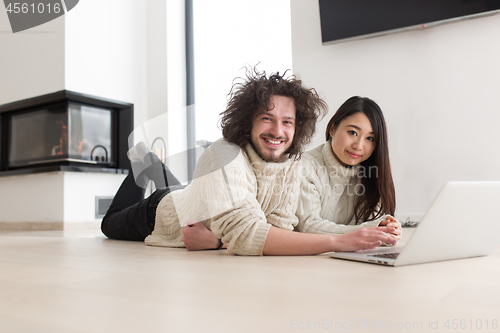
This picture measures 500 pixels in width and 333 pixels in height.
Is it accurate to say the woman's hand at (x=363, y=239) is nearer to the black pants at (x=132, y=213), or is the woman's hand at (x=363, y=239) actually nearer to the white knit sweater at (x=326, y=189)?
the white knit sweater at (x=326, y=189)

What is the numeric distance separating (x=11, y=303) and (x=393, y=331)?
2.08 ft

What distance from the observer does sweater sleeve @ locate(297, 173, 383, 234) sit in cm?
142


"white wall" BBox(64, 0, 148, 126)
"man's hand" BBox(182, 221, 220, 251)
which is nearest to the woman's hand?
"man's hand" BBox(182, 221, 220, 251)

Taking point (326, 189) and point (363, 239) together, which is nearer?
point (363, 239)

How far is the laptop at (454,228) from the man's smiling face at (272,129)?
39 centimetres

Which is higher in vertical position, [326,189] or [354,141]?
[354,141]

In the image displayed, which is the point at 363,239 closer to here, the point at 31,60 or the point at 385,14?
the point at 385,14

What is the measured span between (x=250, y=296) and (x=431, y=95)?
2.68 m

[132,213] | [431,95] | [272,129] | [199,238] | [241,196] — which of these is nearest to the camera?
[241,196]

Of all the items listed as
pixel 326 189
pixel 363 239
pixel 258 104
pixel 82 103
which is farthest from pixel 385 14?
pixel 82 103

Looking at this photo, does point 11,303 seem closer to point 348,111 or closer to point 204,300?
point 204,300

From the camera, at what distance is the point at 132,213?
1.91 m

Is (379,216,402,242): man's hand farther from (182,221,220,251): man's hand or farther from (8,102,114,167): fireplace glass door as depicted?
(8,102,114,167): fireplace glass door

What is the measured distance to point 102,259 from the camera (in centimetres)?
133
